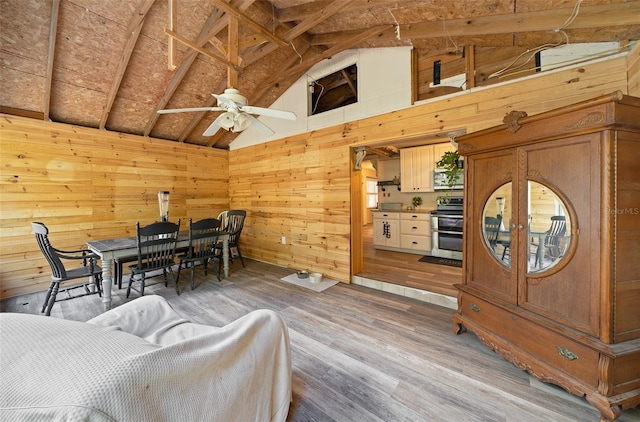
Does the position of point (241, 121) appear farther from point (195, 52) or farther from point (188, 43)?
point (195, 52)

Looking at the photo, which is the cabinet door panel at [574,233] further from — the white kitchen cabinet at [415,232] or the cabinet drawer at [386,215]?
the cabinet drawer at [386,215]

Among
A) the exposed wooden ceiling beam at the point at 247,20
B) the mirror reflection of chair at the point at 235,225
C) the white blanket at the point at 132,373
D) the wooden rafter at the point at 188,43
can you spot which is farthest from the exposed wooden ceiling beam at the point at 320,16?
the white blanket at the point at 132,373

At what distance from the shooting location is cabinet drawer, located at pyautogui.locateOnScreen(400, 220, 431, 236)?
16.4 feet

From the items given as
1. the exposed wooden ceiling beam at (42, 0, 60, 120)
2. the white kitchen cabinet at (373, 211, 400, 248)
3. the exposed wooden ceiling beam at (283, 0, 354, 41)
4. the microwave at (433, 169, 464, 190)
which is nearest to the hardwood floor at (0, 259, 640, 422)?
the white kitchen cabinet at (373, 211, 400, 248)

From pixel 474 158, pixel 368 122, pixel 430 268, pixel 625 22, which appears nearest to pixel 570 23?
pixel 625 22

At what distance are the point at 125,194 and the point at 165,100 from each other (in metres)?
1.82

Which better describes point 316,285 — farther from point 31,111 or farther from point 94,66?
point 31,111

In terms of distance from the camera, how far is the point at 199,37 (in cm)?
305

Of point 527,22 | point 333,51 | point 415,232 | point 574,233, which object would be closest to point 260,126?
point 333,51

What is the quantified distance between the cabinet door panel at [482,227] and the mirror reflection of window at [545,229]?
0.11 meters

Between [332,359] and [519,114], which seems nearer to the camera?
[519,114]

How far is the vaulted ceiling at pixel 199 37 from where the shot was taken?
7.03ft

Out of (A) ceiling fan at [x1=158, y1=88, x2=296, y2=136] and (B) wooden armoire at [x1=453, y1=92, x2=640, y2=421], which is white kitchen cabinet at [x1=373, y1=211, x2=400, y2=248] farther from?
(A) ceiling fan at [x1=158, y1=88, x2=296, y2=136]

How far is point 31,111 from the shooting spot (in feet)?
11.2
